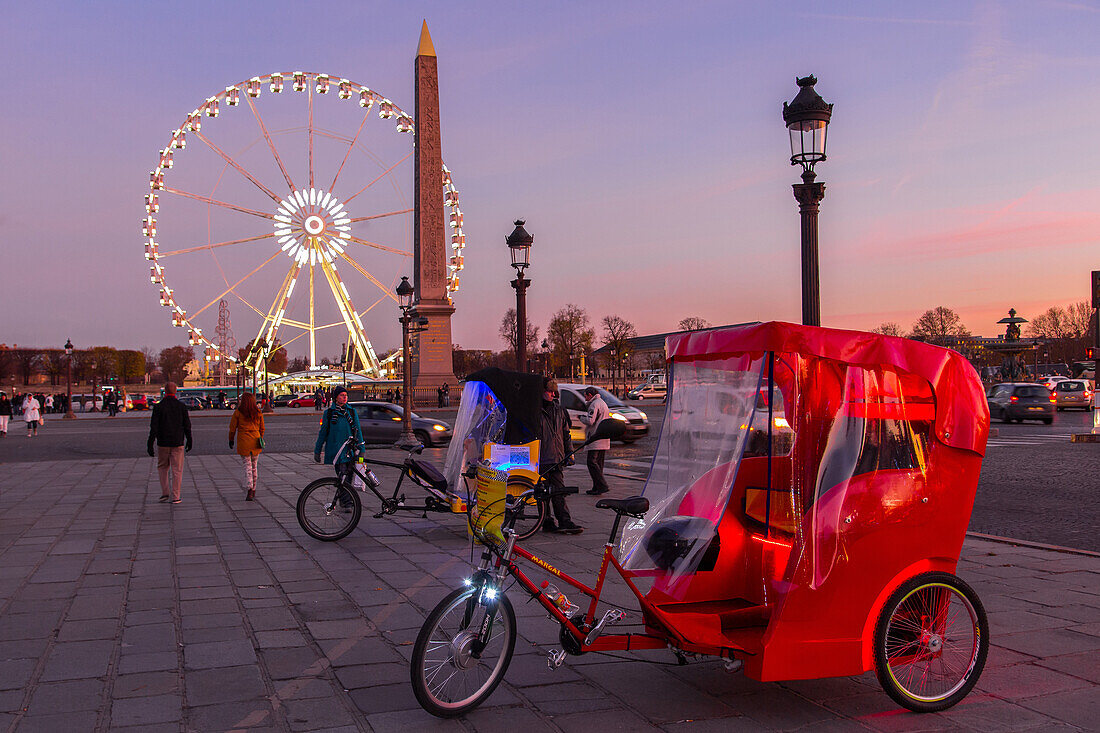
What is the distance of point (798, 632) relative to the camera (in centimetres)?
401

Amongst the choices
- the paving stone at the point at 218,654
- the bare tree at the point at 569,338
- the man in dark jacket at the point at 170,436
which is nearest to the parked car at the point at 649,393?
the bare tree at the point at 569,338

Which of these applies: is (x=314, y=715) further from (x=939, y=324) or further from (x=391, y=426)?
(x=939, y=324)

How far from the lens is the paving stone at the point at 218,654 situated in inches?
192

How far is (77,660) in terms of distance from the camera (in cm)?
491

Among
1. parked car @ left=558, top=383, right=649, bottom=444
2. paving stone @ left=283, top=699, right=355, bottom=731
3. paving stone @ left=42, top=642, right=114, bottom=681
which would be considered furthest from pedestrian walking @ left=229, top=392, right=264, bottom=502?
parked car @ left=558, top=383, right=649, bottom=444

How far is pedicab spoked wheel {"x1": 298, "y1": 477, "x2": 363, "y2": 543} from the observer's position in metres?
8.81

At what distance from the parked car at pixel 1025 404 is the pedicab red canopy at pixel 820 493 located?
91.5 ft

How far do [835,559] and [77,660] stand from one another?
401cm

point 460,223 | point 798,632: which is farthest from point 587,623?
point 460,223

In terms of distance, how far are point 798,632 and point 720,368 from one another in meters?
1.45

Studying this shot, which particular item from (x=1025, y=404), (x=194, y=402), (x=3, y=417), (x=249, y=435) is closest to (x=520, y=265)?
(x=249, y=435)

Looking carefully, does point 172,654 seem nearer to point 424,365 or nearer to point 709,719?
point 709,719

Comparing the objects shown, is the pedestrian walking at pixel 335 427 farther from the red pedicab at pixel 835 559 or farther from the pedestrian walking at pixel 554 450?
the red pedicab at pixel 835 559

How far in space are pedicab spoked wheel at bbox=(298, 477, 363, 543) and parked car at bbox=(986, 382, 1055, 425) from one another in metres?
26.1
